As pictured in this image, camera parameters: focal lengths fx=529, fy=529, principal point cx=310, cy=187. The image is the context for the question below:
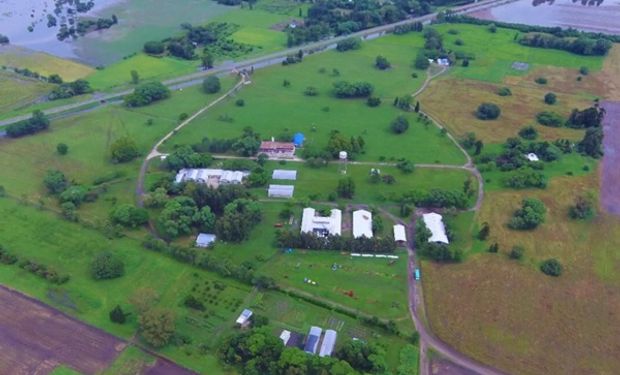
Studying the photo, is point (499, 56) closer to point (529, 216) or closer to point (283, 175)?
point (529, 216)

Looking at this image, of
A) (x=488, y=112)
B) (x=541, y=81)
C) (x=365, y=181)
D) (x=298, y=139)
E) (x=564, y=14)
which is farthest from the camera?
(x=564, y=14)

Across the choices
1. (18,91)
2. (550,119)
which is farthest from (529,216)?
(18,91)

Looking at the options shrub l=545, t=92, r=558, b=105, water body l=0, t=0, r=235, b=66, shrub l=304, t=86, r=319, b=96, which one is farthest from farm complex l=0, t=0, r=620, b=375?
water body l=0, t=0, r=235, b=66

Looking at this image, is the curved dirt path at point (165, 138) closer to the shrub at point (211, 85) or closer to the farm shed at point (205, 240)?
the shrub at point (211, 85)

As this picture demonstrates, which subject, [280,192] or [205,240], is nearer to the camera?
[205,240]

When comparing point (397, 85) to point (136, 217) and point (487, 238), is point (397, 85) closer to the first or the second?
point (487, 238)

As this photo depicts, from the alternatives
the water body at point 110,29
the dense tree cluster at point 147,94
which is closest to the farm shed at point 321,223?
the dense tree cluster at point 147,94
